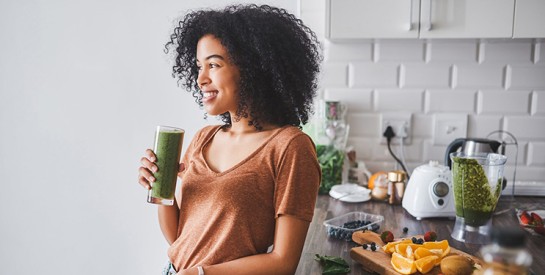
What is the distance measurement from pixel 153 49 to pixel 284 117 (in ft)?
3.75

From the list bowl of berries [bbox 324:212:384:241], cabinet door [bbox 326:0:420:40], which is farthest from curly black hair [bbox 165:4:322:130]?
cabinet door [bbox 326:0:420:40]

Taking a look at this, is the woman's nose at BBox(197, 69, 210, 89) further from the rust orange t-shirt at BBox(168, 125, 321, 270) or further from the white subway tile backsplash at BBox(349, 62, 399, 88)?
the white subway tile backsplash at BBox(349, 62, 399, 88)

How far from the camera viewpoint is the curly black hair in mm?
1017

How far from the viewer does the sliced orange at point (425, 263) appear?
3.24 ft

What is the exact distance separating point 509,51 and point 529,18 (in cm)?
29

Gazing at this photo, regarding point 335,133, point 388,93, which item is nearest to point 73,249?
point 335,133

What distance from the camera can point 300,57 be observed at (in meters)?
1.05

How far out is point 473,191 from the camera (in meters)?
1.21

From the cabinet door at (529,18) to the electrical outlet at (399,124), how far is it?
506 mm

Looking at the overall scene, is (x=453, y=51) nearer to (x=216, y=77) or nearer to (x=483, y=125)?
(x=483, y=125)

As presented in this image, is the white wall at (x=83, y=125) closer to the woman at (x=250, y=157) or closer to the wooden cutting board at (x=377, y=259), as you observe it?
the woman at (x=250, y=157)

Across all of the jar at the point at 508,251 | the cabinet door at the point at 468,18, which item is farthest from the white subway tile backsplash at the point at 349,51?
the jar at the point at 508,251

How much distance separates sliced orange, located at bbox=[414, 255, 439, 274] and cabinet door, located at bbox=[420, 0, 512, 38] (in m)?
0.83

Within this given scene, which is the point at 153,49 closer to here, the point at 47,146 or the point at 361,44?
the point at 47,146
